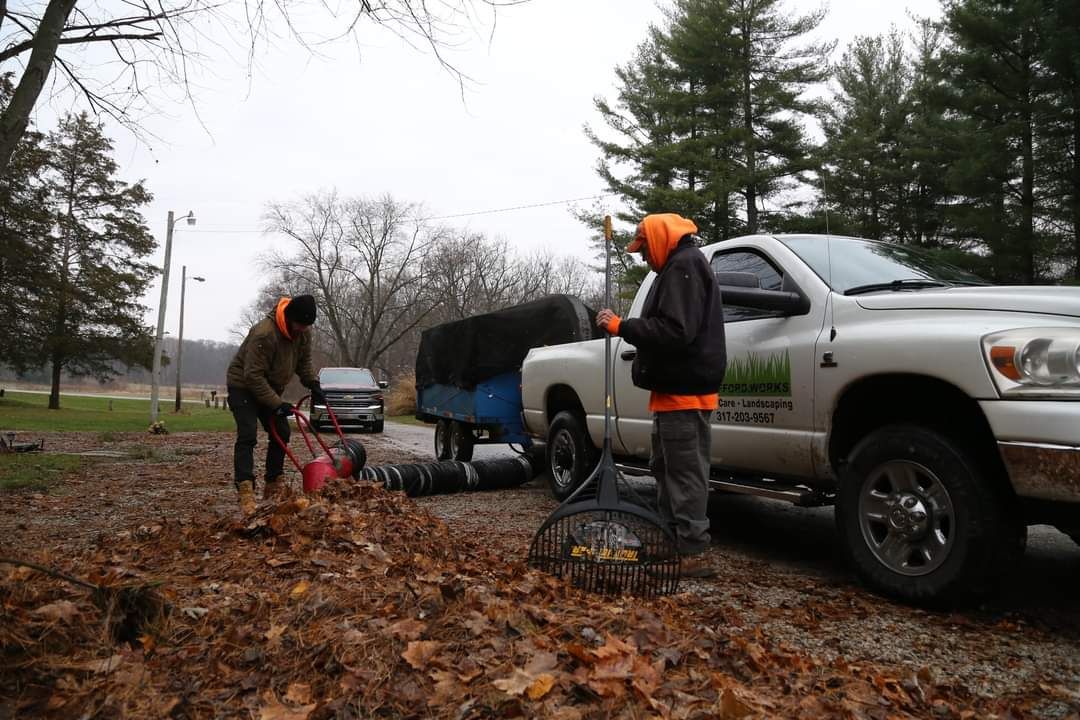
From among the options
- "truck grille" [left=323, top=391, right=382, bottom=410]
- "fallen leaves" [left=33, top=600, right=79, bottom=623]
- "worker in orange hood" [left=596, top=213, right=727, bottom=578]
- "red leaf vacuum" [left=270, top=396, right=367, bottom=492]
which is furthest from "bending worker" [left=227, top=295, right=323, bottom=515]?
"truck grille" [left=323, top=391, right=382, bottom=410]

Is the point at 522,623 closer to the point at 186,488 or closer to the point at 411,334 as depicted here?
the point at 186,488

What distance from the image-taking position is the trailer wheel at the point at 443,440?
11.0 metres

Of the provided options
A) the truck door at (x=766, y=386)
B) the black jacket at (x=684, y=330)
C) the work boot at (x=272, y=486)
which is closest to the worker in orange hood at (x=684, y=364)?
the black jacket at (x=684, y=330)

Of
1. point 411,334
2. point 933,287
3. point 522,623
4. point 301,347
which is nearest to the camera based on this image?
point 522,623

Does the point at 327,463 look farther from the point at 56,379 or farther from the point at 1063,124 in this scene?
the point at 56,379

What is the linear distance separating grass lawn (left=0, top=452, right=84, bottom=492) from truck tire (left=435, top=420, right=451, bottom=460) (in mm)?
4800

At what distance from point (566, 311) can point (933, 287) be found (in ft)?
17.0

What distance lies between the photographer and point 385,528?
4668 mm

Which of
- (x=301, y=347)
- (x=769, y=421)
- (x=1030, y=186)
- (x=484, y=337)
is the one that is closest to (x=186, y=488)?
(x=301, y=347)

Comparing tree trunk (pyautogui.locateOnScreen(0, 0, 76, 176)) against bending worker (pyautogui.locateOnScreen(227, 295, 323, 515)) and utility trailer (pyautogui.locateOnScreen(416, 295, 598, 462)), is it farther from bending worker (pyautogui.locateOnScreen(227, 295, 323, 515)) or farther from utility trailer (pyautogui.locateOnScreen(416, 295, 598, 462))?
utility trailer (pyautogui.locateOnScreen(416, 295, 598, 462))

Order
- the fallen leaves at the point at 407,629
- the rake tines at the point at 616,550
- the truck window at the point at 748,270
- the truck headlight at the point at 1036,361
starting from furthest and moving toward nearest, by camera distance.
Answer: the truck window at the point at 748,270, the rake tines at the point at 616,550, the truck headlight at the point at 1036,361, the fallen leaves at the point at 407,629

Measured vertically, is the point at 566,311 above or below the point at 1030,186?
below

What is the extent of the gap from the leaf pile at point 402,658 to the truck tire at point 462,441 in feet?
22.0

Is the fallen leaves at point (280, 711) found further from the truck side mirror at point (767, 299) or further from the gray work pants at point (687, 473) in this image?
the truck side mirror at point (767, 299)
